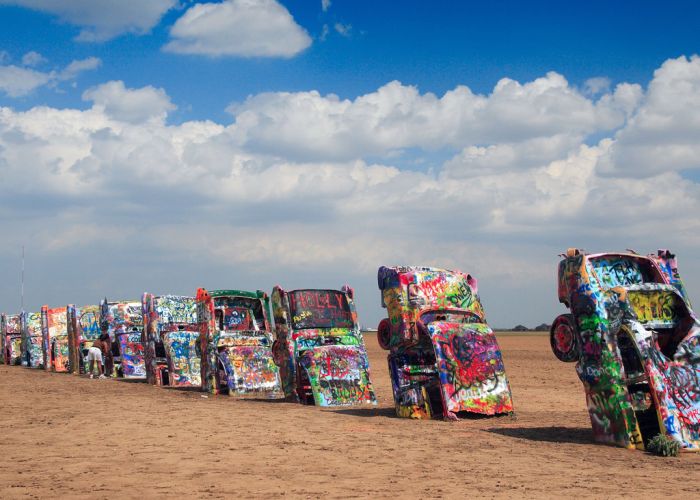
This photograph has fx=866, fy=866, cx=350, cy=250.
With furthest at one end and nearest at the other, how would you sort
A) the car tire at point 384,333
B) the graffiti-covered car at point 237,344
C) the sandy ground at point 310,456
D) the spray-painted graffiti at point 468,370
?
the graffiti-covered car at point 237,344
the car tire at point 384,333
the spray-painted graffiti at point 468,370
the sandy ground at point 310,456

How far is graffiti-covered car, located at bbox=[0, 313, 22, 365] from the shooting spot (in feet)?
141

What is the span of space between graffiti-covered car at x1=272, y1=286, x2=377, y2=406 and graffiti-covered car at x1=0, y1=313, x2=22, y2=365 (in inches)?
1102

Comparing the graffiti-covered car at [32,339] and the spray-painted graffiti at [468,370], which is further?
the graffiti-covered car at [32,339]

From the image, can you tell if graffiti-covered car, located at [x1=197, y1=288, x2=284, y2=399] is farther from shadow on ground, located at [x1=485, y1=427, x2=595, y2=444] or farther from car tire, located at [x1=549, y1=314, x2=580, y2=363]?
car tire, located at [x1=549, y1=314, x2=580, y2=363]

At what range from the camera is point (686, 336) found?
38.0 ft

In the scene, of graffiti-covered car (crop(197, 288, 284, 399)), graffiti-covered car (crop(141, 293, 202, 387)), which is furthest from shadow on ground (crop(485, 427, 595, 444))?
graffiti-covered car (crop(141, 293, 202, 387))

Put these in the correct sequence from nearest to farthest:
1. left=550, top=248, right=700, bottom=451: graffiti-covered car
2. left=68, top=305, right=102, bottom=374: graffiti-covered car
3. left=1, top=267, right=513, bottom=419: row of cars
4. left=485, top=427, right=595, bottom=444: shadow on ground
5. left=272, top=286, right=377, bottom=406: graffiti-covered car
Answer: left=550, top=248, right=700, bottom=451: graffiti-covered car
left=485, top=427, right=595, bottom=444: shadow on ground
left=1, top=267, right=513, bottom=419: row of cars
left=272, top=286, right=377, bottom=406: graffiti-covered car
left=68, top=305, right=102, bottom=374: graffiti-covered car

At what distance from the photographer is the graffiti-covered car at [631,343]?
1088cm

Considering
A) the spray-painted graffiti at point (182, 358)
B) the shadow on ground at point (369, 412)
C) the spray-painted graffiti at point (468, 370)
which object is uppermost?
the spray-painted graffiti at point (182, 358)

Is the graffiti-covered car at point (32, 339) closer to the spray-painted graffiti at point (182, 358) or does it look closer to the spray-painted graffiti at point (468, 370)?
the spray-painted graffiti at point (182, 358)

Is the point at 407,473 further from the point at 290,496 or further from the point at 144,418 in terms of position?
the point at 144,418

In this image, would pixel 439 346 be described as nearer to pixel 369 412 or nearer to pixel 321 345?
pixel 369 412

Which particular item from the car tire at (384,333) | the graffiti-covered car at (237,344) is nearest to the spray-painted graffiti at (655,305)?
the car tire at (384,333)

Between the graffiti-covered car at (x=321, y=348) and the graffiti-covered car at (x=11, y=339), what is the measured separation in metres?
28.0
